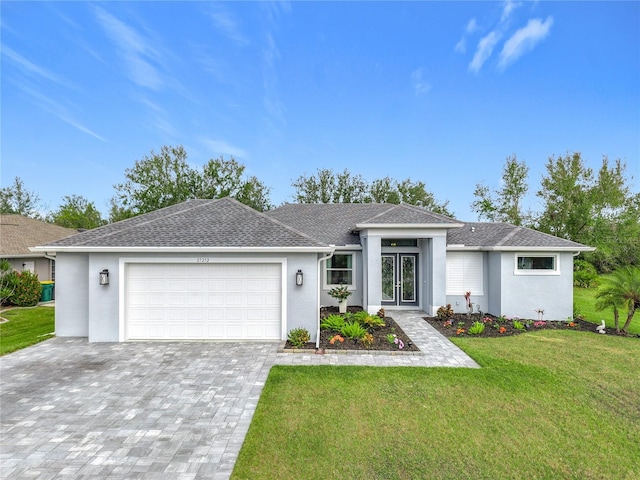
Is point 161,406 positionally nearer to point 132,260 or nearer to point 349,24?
point 132,260

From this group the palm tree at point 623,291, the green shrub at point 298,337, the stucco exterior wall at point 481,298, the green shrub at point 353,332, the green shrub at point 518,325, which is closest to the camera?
the green shrub at point 298,337

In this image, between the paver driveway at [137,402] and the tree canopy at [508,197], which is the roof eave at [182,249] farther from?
the tree canopy at [508,197]

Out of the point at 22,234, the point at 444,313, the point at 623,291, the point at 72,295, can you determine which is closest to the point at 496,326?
the point at 444,313

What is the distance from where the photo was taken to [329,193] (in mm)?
36156

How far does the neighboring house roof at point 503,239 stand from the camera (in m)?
11.8

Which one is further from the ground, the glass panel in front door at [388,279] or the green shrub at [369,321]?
the glass panel in front door at [388,279]

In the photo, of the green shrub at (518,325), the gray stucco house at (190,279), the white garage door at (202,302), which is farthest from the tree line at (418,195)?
the white garage door at (202,302)

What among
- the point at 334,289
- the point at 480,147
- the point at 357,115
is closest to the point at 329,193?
the point at 357,115

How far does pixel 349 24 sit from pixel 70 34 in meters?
13.2

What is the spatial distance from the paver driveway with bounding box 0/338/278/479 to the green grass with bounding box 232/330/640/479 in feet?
2.02

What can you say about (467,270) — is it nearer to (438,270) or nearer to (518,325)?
(438,270)

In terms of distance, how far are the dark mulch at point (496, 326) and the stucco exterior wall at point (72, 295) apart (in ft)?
38.8

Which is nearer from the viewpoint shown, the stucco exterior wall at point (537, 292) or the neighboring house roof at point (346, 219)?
the stucco exterior wall at point (537, 292)

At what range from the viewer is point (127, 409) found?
5.12 m
